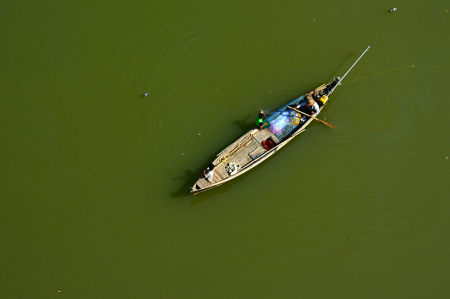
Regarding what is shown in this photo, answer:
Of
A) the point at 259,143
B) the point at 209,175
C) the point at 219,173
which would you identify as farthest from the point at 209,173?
the point at 259,143

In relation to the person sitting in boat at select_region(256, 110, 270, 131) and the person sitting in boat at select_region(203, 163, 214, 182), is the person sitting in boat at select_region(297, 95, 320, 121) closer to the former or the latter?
the person sitting in boat at select_region(256, 110, 270, 131)

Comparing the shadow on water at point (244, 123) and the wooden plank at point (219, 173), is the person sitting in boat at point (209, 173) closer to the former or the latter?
the wooden plank at point (219, 173)

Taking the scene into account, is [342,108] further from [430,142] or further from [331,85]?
[430,142]

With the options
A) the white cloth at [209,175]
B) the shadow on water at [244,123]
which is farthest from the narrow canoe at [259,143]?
the shadow on water at [244,123]

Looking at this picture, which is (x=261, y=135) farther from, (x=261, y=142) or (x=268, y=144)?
(x=268, y=144)

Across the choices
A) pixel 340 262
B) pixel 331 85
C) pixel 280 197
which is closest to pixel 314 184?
pixel 280 197
